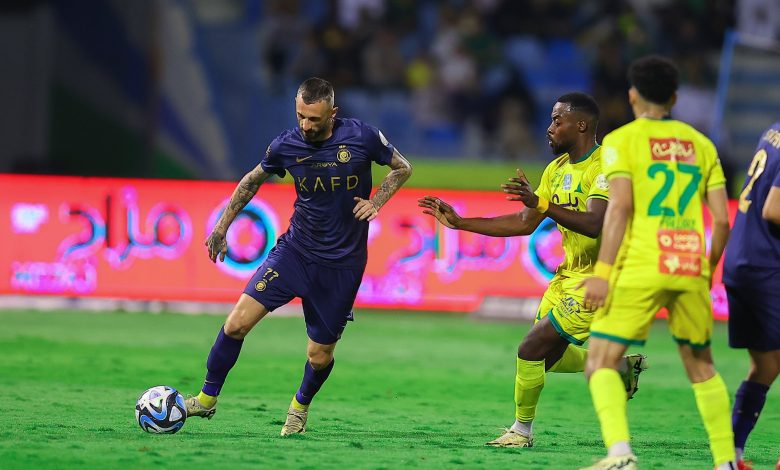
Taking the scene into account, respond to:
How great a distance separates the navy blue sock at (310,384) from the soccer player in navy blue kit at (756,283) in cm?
255

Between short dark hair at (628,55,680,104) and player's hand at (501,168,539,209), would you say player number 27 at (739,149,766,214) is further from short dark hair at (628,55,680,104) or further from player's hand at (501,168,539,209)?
player's hand at (501,168,539,209)

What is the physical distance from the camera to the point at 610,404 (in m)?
6.20

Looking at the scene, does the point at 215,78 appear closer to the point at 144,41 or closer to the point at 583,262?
the point at 144,41

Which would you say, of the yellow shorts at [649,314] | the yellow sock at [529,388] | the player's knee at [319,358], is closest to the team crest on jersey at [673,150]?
the yellow shorts at [649,314]

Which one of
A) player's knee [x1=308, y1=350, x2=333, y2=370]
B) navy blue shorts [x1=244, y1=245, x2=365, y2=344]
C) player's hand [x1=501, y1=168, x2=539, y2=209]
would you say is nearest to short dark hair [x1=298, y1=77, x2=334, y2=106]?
navy blue shorts [x1=244, y1=245, x2=365, y2=344]

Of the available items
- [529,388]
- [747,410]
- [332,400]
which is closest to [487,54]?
[332,400]

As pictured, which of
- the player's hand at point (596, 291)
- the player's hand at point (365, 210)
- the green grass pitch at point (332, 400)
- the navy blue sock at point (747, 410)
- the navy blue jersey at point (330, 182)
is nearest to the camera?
the player's hand at point (596, 291)

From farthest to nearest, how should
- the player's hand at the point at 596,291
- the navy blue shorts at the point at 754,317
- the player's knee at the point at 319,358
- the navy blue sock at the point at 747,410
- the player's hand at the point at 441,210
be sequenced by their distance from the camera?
the player's knee at the point at 319,358, the player's hand at the point at 441,210, the navy blue sock at the point at 747,410, the navy blue shorts at the point at 754,317, the player's hand at the point at 596,291

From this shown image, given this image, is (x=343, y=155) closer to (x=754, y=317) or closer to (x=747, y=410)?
(x=754, y=317)

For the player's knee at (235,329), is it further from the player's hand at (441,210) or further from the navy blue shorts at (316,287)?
the player's hand at (441,210)

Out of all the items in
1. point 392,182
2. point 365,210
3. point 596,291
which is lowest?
point 596,291

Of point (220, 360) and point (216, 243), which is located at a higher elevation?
point (216, 243)

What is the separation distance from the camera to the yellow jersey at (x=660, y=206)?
20.3 ft

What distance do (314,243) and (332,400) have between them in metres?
1.98
